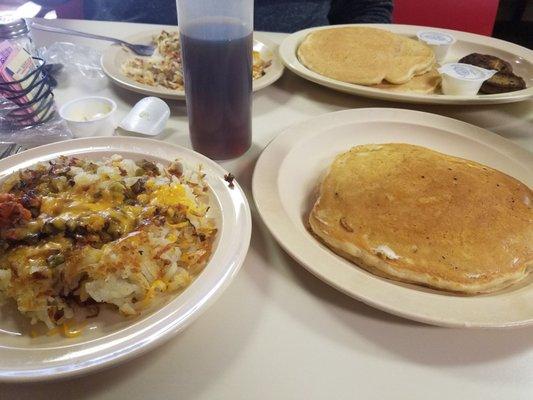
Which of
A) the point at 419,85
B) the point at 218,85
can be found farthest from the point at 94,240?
the point at 419,85

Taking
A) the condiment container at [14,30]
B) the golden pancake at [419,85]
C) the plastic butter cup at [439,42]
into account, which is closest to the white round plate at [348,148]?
the golden pancake at [419,85]

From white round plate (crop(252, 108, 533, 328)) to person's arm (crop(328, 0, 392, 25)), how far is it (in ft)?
4.10

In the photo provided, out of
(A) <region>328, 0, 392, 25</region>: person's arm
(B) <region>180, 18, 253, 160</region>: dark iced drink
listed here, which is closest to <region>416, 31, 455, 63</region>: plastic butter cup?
(A) <region>328, 0, 392, 25</region>: person's arm

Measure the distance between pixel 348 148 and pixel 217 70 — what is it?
0.47 meters

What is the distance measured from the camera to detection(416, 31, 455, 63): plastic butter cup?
5.73 ft

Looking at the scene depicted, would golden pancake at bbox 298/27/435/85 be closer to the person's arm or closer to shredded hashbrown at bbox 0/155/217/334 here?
the person's arm

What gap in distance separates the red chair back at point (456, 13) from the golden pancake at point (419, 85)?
40.6 inches

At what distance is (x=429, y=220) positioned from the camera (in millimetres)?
872

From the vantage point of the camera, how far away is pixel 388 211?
896mm

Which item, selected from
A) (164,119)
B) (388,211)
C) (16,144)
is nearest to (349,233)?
(388,211)

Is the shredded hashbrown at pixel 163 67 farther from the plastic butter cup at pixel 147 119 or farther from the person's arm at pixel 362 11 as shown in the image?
the person's arm at pixel 362 11

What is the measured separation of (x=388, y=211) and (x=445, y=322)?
0.30 meters

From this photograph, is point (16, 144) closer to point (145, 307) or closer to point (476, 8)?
point (145, 307)

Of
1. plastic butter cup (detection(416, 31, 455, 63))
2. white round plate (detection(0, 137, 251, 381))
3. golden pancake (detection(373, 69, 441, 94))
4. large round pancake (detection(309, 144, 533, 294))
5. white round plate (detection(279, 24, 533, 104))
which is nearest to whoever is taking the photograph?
white round plate (detection(0, 137, 251, 381))
